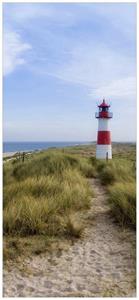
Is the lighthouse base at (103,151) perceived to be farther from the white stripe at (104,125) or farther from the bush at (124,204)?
the bush at (124,204)

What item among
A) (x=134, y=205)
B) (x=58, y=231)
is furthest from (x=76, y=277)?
(x=134, y=205)

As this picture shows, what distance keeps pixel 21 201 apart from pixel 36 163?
455 centimetres

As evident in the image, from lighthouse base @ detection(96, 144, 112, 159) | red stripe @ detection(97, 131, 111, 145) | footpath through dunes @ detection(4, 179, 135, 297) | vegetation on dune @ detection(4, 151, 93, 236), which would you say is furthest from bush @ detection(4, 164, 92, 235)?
red stripe @ detection(97, 131, 111, 145)

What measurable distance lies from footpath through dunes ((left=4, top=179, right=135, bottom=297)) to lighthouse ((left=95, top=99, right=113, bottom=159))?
1174cm

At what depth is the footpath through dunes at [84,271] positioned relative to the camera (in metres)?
3.23

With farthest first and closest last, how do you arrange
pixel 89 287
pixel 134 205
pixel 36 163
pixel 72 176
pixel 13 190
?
pixel 36 163
pixel 72 176
pixel 13 190
pixel 134 205
pixel 89 287

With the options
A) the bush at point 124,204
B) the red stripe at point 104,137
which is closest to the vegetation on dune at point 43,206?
the bush at point 124,204

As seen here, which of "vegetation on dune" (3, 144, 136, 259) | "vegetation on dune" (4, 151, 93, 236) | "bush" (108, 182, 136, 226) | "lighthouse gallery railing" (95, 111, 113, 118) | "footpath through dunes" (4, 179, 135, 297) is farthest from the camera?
"lighthouse gallery railing" (95, 111, 113, 118)

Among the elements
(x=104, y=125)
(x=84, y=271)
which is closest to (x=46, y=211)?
(x=84, y=271)

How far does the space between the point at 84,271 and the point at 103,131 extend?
13.1 metres

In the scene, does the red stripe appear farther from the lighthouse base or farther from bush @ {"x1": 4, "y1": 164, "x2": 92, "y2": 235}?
bush @ {"x1": 4, "y1": 164, "x2": 92, "y2": 235}

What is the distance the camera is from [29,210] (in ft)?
15.6

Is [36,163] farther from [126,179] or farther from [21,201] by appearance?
[21,201]

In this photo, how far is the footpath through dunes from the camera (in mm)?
3227
